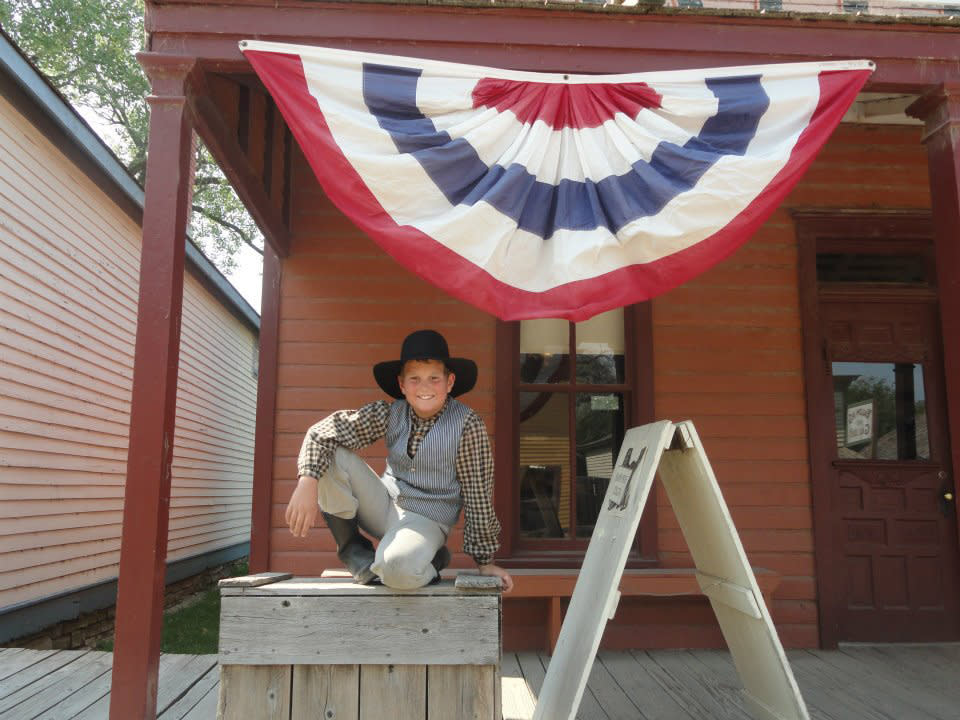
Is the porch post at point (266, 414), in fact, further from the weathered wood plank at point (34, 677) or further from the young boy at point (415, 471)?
the young boy at point (415, 471)

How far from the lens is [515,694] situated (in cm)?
401

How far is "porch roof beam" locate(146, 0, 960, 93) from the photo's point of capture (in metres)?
3.71

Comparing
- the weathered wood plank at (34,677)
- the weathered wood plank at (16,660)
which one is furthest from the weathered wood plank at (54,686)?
the weathered wood plank at (16,660)

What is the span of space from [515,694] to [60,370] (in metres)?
5.30

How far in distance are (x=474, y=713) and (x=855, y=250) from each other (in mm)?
4725

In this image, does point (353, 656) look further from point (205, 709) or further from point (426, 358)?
point (205, 709)

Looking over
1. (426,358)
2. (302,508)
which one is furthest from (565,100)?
(302,508)

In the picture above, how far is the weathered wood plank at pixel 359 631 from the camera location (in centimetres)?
261

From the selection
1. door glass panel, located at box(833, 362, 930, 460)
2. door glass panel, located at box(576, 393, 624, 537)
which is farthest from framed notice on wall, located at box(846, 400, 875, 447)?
door glass panel, located at box(576, 393, 624, 537)

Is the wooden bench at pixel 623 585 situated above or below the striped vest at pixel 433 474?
below

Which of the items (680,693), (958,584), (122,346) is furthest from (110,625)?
(958,584)

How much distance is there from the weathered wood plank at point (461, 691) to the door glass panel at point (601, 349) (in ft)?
10.3

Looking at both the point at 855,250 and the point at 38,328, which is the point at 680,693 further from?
the point at 38,328

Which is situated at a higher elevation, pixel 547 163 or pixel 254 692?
pixel 547 163
